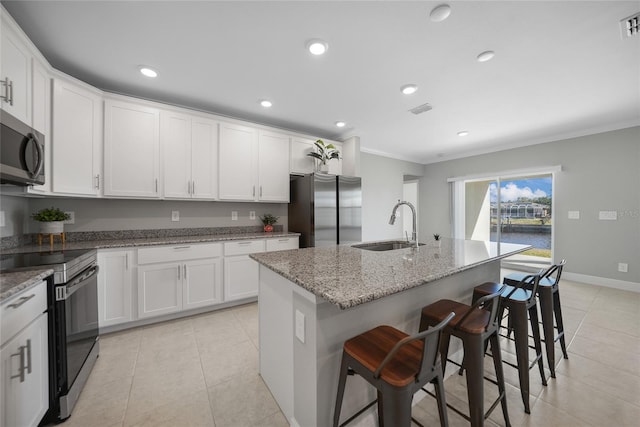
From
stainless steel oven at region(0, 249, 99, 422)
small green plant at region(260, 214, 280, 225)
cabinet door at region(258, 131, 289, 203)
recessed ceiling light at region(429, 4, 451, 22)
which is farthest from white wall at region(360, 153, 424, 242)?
stainless steel oven at region(0, 249, 99, 422)

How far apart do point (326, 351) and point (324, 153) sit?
322cm

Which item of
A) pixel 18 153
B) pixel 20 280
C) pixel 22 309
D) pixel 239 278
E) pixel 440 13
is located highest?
pixel 440 13

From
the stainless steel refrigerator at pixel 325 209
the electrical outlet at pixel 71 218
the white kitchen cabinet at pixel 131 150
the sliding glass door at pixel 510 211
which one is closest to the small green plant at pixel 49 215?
the electrical outlet at pixel 71 218

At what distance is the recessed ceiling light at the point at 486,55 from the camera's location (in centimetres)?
206

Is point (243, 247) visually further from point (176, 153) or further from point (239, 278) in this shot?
point (176, 153)

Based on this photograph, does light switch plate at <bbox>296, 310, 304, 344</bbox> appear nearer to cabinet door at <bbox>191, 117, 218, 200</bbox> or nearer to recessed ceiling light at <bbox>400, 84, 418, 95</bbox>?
cabinet door at <bbox>191, 117, 218, 200</bbox>

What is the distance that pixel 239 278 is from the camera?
3.09 meters

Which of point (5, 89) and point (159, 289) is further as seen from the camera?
point (159, 289)

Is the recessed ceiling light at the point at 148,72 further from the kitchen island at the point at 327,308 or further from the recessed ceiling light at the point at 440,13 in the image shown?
the recessed ceiling light at the point at 440,13

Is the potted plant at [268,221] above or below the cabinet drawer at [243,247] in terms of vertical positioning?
above

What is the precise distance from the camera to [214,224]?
137 inches

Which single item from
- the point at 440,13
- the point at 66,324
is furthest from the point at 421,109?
the point at 66,324

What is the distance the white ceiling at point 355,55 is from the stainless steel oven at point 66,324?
5.58 feet

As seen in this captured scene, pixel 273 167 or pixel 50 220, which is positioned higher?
pixel 273 167
